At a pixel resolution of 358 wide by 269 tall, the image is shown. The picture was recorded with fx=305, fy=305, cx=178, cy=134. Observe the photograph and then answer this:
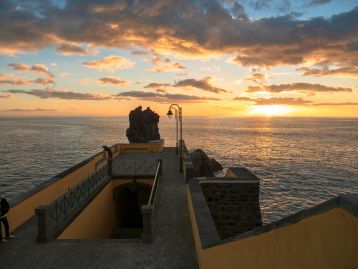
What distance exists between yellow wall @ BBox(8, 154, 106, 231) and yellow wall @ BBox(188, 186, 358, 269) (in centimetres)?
977

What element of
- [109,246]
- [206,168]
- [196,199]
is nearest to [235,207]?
[196,199]

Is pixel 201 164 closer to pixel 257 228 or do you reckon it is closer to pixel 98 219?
pixel 98 219

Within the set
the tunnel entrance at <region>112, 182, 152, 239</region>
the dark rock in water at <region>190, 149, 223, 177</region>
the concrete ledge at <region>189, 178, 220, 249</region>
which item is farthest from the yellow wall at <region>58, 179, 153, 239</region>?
the dark rock in water at <region>190, 149, 223, 177</region>

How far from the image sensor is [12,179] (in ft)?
164

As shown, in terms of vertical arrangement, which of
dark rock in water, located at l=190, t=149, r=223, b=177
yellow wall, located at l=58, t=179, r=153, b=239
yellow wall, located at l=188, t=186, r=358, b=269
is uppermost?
yellow wall, located at l=188, t=186, r=358, b=269

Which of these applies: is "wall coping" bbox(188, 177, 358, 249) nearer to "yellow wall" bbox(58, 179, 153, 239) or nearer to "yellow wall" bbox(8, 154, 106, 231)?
"yellow wall" bbox(58, 179, 153, 239)

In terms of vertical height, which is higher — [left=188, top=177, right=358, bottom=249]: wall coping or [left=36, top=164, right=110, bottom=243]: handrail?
[left=188, top=177, right=358, bottom=249]: wall coping

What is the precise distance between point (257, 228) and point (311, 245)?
1.51 metres

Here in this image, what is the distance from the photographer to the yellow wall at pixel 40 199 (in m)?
11.6

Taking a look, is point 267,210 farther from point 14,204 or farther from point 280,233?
point 280,233

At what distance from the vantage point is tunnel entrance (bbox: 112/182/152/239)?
20.0 metres

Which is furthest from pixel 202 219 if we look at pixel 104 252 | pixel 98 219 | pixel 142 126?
pixel 142 126

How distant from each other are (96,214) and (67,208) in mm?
3614

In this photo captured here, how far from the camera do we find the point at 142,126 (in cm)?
8625
